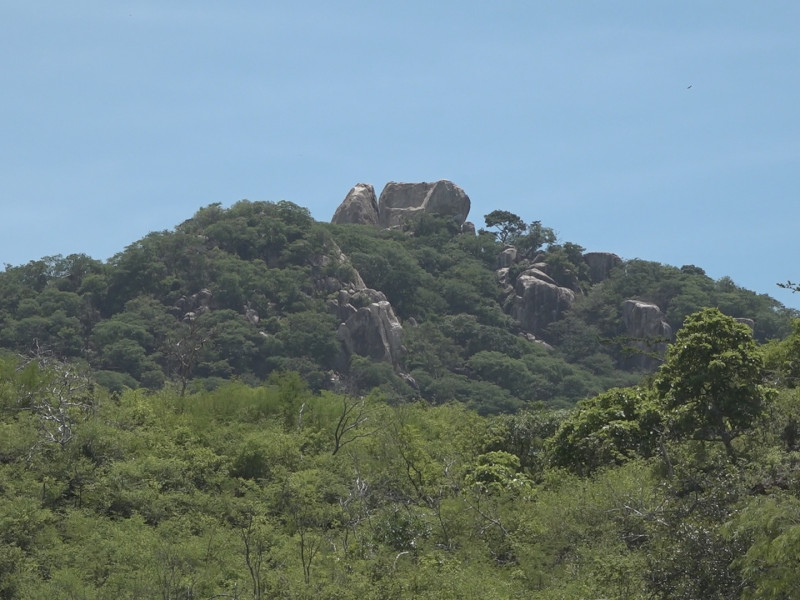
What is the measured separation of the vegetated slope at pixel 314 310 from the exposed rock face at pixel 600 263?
3.15 ft

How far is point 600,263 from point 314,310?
3033 centimetres

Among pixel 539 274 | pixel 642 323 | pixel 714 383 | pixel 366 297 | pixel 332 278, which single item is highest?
pixel 539 274

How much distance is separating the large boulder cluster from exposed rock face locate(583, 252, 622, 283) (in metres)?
12.5

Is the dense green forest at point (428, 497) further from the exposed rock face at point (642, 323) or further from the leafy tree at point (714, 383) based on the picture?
the exposed rock face at point (642, 323)

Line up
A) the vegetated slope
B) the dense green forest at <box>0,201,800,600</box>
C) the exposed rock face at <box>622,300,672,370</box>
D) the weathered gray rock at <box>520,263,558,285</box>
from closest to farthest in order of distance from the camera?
the dense green forest at <box>0,201,800,600</box>
the vegetated slope
the exposed rock face at <box>622,300,672,370</box>
the weathered gray rock at <box>520,263,558,285</box>

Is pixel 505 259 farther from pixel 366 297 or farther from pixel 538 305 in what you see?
pixel 366 297

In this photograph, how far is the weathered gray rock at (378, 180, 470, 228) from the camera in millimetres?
114000

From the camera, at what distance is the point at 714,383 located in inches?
907

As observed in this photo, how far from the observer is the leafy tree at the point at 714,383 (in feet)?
75.0

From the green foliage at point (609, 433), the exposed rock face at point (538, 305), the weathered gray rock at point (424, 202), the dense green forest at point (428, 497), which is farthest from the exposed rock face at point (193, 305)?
the green foliage at point (609, 433)

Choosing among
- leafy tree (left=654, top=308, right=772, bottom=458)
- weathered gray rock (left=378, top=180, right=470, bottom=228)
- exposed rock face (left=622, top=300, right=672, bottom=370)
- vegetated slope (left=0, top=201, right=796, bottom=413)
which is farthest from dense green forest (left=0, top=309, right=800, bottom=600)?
weathered gray rock (left=378, top=180, right=470, bottom=228)

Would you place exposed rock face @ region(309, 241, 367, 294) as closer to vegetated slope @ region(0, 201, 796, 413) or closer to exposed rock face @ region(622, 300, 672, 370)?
vegetated slope @ region(0, 201, 796, 413)

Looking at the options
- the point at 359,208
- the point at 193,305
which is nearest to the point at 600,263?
the point at 359,208

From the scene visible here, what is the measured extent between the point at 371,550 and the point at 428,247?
275 ft
